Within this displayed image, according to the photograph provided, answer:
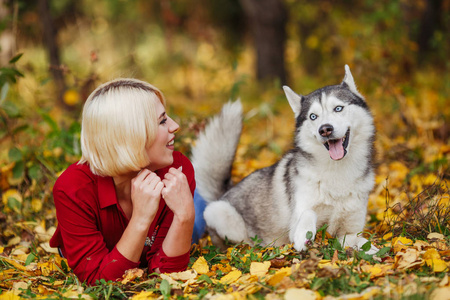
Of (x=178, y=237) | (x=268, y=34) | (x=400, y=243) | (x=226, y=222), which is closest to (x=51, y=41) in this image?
(x=268, y=34)

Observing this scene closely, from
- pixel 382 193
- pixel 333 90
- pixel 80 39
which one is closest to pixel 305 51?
pixel 80 39

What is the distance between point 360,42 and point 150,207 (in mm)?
5473

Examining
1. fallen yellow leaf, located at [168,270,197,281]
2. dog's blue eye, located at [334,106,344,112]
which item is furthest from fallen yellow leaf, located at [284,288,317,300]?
dog's blue eye, located at [334,106,344,112]

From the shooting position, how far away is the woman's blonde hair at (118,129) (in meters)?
2.36

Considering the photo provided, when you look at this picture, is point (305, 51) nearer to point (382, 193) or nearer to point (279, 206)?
point (382, 193)

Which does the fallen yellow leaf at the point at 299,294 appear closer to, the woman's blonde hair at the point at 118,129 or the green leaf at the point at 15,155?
the woman's blonde hair at the point at 118,129

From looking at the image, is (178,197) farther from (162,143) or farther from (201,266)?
(201,266)

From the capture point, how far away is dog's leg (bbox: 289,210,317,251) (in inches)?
104

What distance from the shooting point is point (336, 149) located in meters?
2.78

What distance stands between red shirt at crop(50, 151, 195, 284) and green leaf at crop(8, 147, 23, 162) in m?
1.84

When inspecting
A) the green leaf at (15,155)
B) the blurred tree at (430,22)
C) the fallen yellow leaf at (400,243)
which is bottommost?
the fallen yellow leaf at (400,243)

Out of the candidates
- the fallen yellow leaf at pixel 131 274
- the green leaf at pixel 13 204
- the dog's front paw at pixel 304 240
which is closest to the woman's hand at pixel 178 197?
the fallen yellow leaf at pixel 131 274

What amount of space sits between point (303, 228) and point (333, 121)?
0.69 metres

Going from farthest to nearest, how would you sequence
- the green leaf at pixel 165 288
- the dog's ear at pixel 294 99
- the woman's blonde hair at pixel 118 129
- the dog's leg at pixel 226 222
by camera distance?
the dog's leg at pixel 226 222
the dog's ear at pixel 294 99
the woman's blonde hair at pixel 118 129
the green leaf at pixel 165 288
